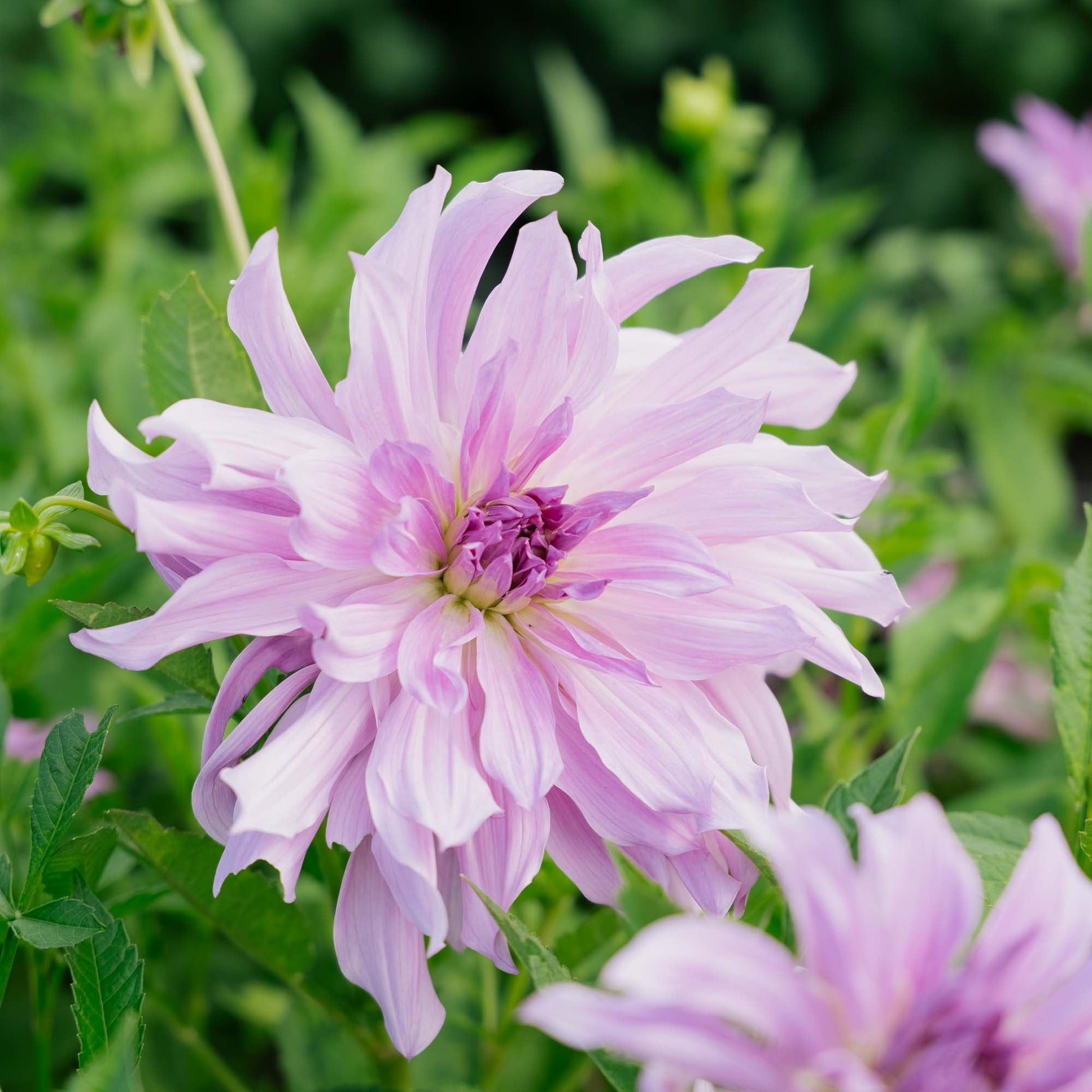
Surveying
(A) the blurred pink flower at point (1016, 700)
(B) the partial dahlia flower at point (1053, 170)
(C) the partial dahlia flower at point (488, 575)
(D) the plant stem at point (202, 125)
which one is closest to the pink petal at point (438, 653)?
(C) the partial dahlia flower at point (488, 575)

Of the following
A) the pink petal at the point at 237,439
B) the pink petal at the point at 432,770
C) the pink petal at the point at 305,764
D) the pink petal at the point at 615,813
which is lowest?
the pink petal at the point at 615,813

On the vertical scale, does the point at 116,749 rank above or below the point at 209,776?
below

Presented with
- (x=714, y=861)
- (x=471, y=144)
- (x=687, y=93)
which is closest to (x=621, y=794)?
(x=714, y=861)

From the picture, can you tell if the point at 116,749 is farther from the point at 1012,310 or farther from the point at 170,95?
the point at 1012,310

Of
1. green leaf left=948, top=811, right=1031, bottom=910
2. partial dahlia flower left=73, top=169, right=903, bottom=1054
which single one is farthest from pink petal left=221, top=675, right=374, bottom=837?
green leaf left=948, top=811, right=1031, bottom=910

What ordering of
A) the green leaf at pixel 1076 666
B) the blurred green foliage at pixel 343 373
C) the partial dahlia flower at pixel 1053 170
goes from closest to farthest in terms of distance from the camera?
the green leaf at pixel 1076 666 → the blurred green foliage at pixel 343 373 → the partial dahlia flower at pixel 1053 170

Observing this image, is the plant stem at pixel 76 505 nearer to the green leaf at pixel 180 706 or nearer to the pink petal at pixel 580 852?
the green leaf at pixel 180 706

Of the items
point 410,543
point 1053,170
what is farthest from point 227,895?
point 1053,170
